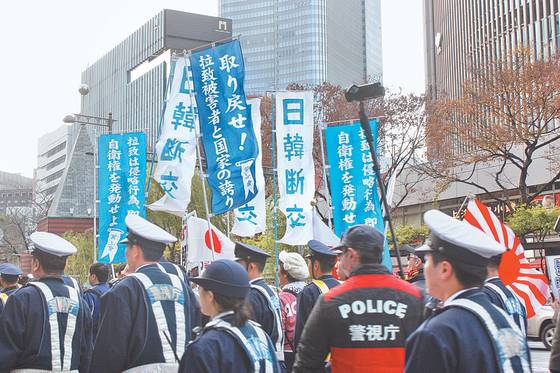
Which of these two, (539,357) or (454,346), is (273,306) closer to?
(454,346)

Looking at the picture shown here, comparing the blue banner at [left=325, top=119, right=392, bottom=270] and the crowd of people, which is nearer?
the crowd of people

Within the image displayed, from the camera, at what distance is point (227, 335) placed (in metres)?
3.37

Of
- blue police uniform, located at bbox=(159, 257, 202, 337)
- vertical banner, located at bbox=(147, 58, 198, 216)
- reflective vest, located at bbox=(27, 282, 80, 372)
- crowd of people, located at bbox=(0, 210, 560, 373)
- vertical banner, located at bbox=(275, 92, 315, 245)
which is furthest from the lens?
vertical banner, located at bbox=(275, 92, 315, 245)

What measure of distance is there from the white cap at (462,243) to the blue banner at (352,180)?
33.1ft

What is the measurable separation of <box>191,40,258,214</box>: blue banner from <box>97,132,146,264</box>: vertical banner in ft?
7.81

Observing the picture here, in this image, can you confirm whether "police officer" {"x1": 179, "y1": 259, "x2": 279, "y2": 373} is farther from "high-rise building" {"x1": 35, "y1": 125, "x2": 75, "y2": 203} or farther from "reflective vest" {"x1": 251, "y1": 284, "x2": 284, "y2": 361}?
"high-rise building" {"x1": 35, "y1": 125, "x2": 75, "y2": 203}

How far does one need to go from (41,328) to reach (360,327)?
2.51m

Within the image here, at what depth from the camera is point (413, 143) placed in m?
29.0

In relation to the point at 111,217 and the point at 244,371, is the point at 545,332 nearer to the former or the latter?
the point at 111,217

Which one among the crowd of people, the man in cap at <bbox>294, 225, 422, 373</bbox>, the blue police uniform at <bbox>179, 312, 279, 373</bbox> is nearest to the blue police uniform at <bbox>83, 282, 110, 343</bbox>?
the crowd of people

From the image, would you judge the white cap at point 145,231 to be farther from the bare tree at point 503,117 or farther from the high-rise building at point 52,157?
the high-rise building at point 52,157

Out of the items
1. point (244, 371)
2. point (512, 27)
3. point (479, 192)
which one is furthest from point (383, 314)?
point (512, 27)

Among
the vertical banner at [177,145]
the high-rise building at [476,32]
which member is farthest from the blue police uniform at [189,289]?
the high-rise building at [476,32]

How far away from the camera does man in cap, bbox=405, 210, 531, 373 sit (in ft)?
8.84
